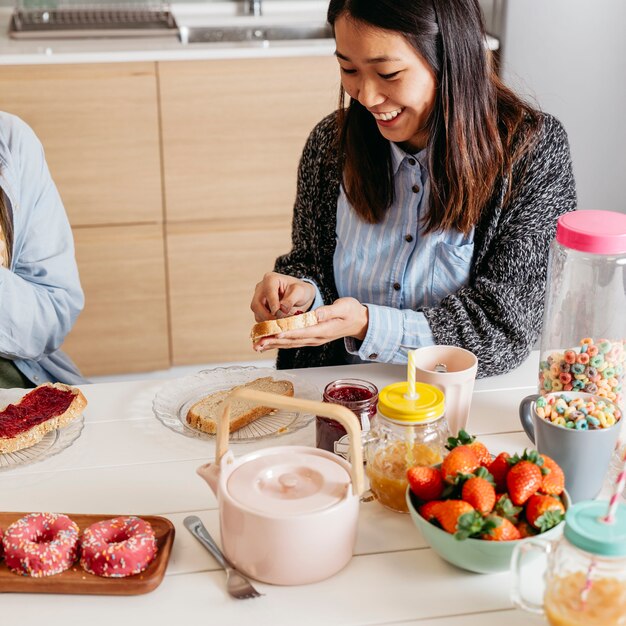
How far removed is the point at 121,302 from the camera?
3016 mm

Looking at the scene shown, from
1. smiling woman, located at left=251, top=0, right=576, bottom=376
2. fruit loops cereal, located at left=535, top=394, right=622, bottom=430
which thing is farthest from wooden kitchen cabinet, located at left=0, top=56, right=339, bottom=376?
fruit loops cereal, located at left=535, top=394, right=622, bottom=430

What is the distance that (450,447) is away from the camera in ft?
3.48

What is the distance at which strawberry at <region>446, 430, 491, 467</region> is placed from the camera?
3.41 ft

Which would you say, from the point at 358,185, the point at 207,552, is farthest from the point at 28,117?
the point at 207,552

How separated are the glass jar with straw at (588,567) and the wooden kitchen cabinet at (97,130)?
86.6 inches

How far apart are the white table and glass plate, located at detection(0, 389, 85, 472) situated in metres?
0.01

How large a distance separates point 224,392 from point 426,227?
1.65 feet

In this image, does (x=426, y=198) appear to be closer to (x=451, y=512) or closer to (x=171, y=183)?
(x=451, y=512)

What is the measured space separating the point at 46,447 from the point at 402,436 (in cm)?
51

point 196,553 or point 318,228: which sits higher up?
point 318,228

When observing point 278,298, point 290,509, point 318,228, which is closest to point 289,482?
point 290,509

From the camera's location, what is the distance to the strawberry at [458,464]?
99cm

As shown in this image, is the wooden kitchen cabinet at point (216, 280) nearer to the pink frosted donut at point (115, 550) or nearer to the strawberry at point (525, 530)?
the pink frosted donut at point (115, 550)

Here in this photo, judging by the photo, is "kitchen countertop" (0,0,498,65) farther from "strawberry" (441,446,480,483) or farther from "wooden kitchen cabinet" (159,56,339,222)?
"strawberry" (441,446,480,483)
